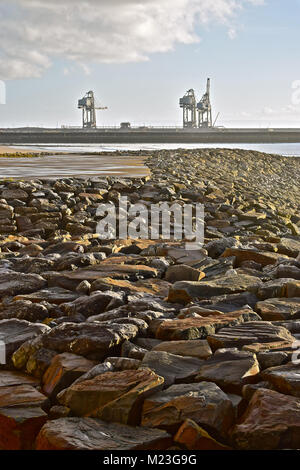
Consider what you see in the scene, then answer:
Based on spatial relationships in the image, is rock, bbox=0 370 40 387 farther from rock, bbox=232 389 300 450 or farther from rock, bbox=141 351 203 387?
rock, bbox=232 389 300 450

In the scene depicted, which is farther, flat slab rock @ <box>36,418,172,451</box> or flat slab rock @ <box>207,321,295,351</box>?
flat slab rock @ <box>207,321,295,351</box>

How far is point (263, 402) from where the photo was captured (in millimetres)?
2453

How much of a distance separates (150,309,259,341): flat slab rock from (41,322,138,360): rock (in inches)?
6.8

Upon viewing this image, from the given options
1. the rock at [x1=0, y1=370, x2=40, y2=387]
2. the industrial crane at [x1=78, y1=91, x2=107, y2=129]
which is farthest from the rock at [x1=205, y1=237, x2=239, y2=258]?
the industrial crane at [x1=78, y1=91, x2=107, y2=129]

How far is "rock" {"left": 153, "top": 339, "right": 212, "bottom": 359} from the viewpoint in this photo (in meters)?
3.04

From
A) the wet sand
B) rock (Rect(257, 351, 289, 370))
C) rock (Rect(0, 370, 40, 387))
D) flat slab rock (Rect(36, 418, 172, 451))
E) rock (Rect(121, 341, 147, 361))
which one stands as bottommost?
rock (Rect(0, 370, 40, 387))

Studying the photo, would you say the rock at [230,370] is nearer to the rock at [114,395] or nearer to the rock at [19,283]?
the rock at [114,395]

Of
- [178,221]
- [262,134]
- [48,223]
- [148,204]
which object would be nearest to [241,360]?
[48,223]

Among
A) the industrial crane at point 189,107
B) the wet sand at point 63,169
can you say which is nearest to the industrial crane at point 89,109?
the industrial crane at point 189,107

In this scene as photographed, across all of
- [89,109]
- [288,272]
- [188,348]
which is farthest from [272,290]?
[89,109]

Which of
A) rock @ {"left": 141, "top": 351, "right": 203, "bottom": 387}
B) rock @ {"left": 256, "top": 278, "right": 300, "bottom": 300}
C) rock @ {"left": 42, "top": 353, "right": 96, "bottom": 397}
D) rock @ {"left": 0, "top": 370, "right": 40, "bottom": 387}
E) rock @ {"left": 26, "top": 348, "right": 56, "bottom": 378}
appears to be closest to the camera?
rock @ {"left": 141, "top": 351, "right": 203, "bottom": 387}
